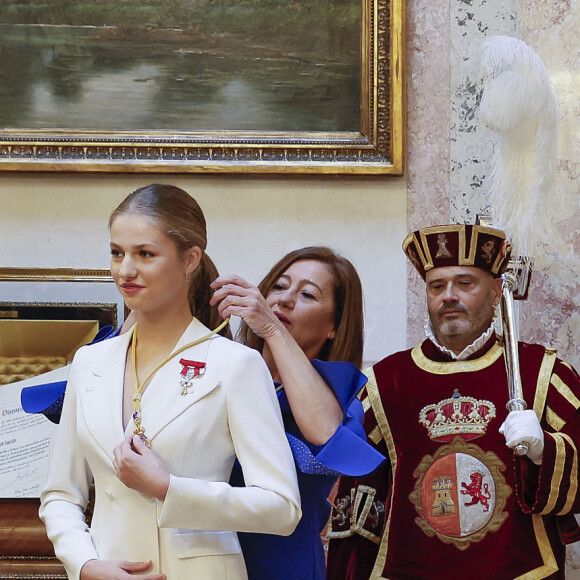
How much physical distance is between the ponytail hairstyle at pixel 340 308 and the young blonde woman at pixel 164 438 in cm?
67

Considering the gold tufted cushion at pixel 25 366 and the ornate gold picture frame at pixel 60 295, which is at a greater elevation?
the ornate gold picture frame at pixel 60 295

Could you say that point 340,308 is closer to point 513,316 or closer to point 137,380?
point 513,316

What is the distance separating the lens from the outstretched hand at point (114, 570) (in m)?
1.88

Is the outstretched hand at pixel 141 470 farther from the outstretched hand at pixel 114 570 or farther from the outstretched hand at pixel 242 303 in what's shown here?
the outstretched hand at pixel 242 303

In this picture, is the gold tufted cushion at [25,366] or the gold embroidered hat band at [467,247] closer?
the gold embroidered hat band at [467,247]

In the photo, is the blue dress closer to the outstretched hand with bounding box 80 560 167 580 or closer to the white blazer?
the white blazer

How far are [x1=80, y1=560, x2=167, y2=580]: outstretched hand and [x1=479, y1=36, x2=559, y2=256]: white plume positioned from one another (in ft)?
5.83

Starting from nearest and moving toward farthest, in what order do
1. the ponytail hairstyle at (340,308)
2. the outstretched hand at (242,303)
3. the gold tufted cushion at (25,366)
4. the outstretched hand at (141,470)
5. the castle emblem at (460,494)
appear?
1. the outstretched hand at (141,470)
2. the outstretched hand at (242,303)
3. the ponytail hairstyle at (340,308)
4. the castle emblem at (460,494)
5. the gold tufted cushion at (25,366)

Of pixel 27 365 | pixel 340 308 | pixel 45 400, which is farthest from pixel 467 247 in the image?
pixel 27 365

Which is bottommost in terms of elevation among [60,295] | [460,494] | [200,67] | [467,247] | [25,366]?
[460,494]

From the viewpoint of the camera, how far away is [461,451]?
119 inches

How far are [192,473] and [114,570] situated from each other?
0.24 m

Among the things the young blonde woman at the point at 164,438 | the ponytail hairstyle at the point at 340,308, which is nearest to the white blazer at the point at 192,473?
the young blonde woman at the point at 164,438

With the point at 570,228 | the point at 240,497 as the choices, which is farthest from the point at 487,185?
the point at 240,497
